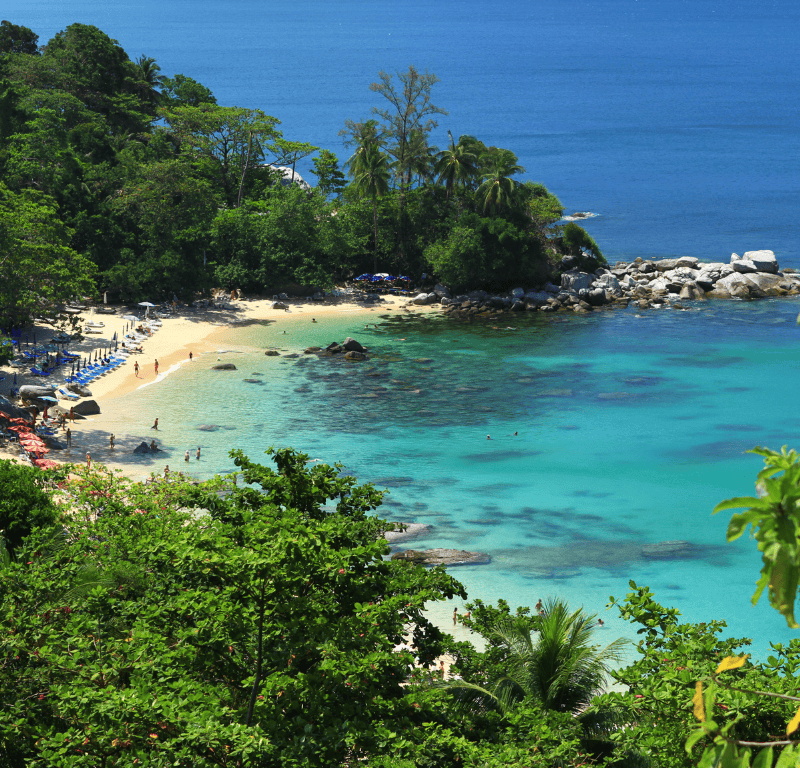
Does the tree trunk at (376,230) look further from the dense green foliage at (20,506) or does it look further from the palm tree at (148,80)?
the dense green foliage at (20,506)

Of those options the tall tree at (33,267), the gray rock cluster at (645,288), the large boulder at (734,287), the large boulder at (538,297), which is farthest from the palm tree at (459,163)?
the tall tree at (33,267)

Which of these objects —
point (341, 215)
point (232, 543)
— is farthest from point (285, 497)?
point (341, 215)

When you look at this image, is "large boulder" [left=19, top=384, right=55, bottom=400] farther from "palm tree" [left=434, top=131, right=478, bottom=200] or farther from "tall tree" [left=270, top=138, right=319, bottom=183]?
"palm tree" [left=434, top=131, right=478, bottom=200]

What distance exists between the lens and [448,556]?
27766 millimetres

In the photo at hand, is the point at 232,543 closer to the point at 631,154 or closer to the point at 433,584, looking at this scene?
the point at 433,584

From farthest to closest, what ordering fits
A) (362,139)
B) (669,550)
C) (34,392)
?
(362,139) → (34,392) → (669,550)

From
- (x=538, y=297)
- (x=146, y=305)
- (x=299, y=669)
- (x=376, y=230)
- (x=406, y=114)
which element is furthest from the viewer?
(x=376, y=230)

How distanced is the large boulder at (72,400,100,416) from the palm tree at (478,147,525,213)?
35.6 meters

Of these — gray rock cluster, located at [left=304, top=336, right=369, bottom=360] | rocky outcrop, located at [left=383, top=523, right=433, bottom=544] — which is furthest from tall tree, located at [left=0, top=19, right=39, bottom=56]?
rocky outcrop, located at [left=383, top=523, right=433, bottom=544]

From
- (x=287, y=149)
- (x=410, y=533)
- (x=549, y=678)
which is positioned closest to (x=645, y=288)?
(x=287, y=149)

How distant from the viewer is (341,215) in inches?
2638

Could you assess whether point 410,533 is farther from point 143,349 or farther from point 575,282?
point 575,282

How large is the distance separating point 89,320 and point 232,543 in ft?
151

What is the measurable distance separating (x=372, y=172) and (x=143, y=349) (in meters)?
24.8
